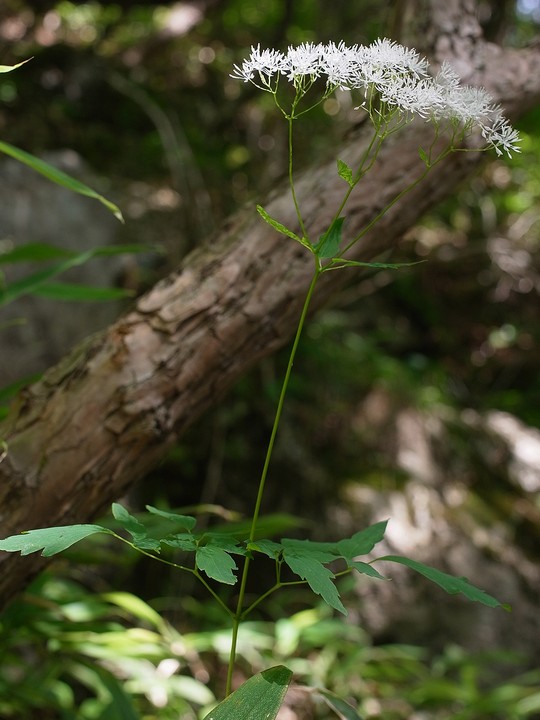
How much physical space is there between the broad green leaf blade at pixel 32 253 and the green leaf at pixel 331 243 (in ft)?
2.32

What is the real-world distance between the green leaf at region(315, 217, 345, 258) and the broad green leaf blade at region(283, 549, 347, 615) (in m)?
0.29

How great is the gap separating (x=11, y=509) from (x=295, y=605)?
1.59m

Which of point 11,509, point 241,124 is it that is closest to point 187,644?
point 11,509

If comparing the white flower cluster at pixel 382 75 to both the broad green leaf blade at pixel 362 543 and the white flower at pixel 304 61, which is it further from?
the broad green leaf blade at pixel 362 543

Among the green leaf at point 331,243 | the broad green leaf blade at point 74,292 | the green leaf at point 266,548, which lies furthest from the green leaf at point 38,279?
the green leaf at point 266,548

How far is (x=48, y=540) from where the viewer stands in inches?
23.9

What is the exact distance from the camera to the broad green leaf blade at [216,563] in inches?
22.8

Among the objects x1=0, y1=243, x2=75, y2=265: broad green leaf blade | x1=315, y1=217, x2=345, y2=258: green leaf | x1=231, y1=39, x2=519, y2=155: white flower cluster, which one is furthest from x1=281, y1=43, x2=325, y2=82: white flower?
x1=0, y1=243, x2=75, y2=265: broad green leaf blade

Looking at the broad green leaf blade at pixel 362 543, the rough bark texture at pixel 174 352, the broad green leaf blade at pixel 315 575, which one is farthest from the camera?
the rough bark texture at pixel 174 352

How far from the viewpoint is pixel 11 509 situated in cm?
96

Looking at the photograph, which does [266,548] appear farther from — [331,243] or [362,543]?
[331,243]

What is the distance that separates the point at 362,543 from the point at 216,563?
207mm

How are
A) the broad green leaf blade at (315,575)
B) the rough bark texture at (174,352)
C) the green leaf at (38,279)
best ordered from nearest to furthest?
the broad green leaf blade at (315,575) < the rough bark texture at (174,352) < the green leaf at (38,279)

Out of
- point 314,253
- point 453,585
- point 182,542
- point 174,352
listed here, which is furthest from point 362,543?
point 174,352
